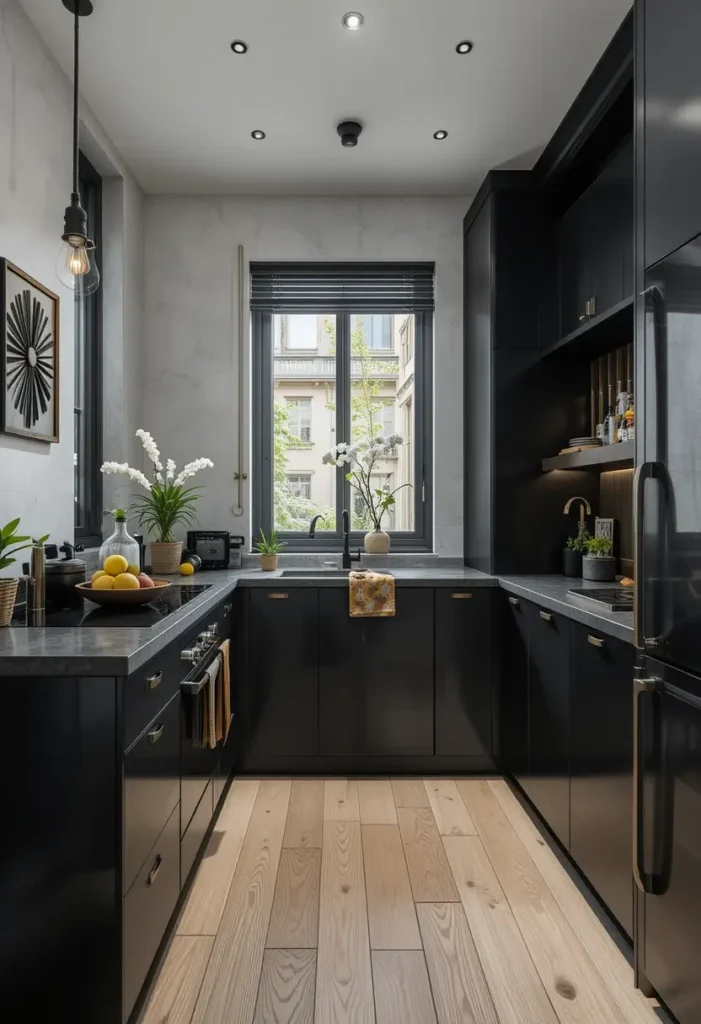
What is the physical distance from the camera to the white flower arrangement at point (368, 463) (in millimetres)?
3645

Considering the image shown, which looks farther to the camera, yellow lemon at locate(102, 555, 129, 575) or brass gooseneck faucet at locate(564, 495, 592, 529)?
brass gooseneck faucet at locate(564, 495, 592, 529)

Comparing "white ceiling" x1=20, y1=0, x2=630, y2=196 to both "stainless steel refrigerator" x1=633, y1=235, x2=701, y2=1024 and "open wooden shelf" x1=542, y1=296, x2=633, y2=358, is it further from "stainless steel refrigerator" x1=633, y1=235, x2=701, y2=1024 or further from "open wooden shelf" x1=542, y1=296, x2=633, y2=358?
"stainless steel refrigerator" x1=633, y1=235, x2=701, y2=1024

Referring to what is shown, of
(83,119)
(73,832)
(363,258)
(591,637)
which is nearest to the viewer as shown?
(73,832)

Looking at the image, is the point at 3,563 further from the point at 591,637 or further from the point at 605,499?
the point at 605,499

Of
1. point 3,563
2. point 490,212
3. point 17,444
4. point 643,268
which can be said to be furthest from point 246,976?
point 490,212

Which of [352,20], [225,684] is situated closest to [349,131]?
[352,20]

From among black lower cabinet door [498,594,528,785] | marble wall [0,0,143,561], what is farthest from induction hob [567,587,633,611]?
marble wall [0,0,143,561]

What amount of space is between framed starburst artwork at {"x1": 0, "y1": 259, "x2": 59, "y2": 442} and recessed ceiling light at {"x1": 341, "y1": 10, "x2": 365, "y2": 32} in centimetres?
145

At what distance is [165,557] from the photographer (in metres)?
3.26

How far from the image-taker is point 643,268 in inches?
66.8

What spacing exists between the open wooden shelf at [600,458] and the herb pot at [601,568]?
0.41 metres

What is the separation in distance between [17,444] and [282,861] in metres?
1.72

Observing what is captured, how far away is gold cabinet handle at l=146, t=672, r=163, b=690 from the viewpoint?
Result: 1.63 meters

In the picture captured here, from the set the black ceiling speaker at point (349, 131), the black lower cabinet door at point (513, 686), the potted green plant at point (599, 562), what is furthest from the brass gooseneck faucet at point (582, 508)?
the black ceiling speaker at point (349, 131)
